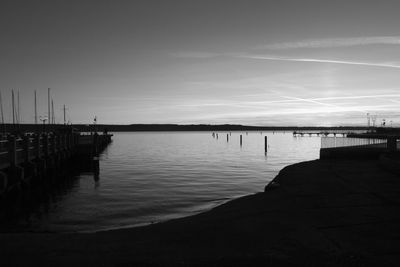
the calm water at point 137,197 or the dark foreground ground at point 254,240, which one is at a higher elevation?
the dark foreground ground at point 254,240

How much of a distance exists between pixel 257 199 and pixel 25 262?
8.48 m

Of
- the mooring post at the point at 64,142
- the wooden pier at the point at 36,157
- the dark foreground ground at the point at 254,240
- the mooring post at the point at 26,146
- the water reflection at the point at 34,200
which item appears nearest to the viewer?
the dark foreground ground at the point at 254,240

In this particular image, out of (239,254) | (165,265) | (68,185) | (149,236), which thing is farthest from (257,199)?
(68,185)

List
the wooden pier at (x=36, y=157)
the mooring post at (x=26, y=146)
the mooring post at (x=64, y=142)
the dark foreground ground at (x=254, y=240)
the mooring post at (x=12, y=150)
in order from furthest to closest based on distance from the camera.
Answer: the mooring post at (x=64, y=142), the mooring post at (x=26, y=146), the wooden pier at (x=36, y=157), the mooring post at (x=12, y=150), the dark foreground ground at (x=254, y=240)

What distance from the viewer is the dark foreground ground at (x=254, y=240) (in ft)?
23.6

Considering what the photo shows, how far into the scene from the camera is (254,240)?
845cm

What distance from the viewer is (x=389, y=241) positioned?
814cm

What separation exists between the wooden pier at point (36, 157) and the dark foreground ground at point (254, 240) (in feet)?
32.2

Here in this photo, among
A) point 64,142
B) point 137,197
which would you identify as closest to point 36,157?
point 137,197

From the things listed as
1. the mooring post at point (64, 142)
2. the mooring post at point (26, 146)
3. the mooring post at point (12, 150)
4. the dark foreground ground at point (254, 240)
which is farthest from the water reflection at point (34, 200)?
the dark foreground ground at point (254, 240)

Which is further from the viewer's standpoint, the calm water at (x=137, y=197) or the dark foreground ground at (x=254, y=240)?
the calm water at (x=137, y=197)

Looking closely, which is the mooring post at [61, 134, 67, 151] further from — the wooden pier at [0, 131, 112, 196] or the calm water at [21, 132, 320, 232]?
the calm water at [21, 132, 320, 232]

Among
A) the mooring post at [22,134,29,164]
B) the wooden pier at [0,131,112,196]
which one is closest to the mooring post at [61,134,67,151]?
the wooden pier at [0,131,112,196]

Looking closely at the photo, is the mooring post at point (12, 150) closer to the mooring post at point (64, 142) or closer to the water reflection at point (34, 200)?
the water reflection at point (34, 200)
